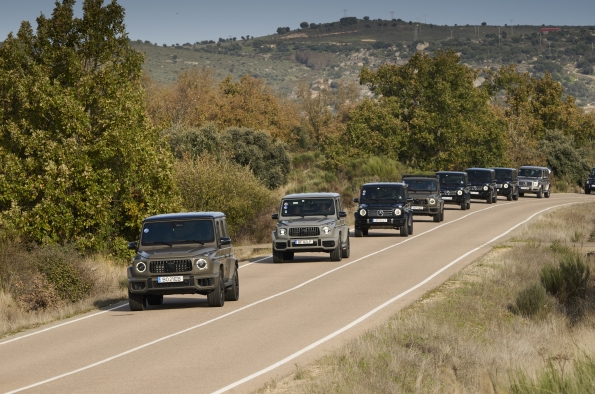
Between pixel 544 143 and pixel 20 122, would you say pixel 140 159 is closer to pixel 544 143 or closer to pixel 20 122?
pixel 20 122

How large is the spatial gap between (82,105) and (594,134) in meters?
72.8

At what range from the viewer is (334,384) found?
11805mm

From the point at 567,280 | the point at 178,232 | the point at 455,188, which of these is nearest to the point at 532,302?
the point at 567,280

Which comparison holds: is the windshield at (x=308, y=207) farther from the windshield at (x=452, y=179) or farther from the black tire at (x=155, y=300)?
the windshield at (x=452, y=179)

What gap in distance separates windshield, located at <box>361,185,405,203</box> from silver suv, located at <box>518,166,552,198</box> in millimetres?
32840

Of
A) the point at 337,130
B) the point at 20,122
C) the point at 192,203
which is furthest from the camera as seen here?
the point at 337,130

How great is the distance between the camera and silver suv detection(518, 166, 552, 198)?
68.4 metres

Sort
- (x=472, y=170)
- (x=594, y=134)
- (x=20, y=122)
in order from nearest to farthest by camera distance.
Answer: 1. (x=20, y=122)
2. (x=472, y=170)
3. (x=594, y=134)

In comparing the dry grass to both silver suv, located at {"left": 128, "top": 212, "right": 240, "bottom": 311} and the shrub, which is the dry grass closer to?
the shrub

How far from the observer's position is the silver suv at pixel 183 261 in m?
19.6

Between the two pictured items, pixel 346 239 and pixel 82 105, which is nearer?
pixel 346 239

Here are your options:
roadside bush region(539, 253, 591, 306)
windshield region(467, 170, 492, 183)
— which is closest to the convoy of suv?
windshield region(467, 170, 492, 183)

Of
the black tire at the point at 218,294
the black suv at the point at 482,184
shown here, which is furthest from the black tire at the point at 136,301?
the black suv at the point at 482,184

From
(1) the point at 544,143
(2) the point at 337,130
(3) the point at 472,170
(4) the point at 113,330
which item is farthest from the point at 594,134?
(4) the point at 113,330
